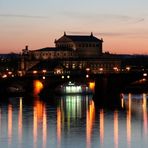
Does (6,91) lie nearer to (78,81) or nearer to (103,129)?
(78,81)

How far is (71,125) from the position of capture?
189 ft

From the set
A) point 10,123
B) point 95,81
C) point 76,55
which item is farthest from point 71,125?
point 76,55

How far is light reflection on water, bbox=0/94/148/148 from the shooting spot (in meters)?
48.5

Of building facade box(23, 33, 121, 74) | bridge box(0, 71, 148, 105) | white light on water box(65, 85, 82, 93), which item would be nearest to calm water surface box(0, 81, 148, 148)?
bridge box(0, 71, 148, 105)

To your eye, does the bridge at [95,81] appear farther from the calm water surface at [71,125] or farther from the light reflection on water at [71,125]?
the light reflection on water at [71,125]

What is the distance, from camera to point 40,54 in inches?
5984

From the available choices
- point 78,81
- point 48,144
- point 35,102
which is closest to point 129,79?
point 78,81

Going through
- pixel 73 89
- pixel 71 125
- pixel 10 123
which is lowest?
pixel 71 125

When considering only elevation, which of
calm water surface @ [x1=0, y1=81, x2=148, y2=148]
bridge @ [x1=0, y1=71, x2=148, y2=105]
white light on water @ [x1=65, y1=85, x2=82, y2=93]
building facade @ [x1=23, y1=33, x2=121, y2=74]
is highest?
building facade @ [x1=23, y1=33, x2=121, y2=74]

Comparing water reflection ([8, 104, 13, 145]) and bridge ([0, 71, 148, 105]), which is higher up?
bridge ([0, 71, 148, 105])

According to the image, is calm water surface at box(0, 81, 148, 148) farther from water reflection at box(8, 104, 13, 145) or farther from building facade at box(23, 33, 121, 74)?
building facade at box(23, 33, 121, 74)

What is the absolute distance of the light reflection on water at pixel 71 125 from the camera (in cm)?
4847

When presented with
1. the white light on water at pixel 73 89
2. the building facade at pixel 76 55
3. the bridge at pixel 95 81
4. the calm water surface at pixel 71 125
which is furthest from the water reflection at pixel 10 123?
the building facade at pixel 76 55

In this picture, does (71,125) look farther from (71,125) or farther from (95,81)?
(95,81)
